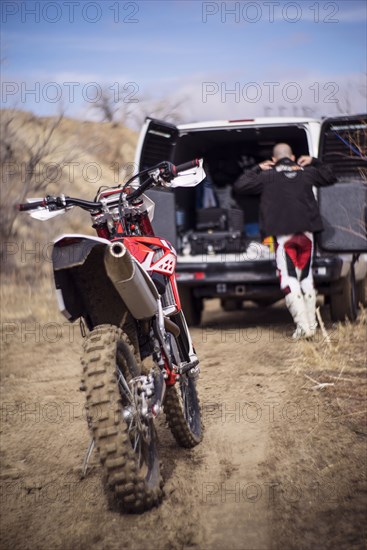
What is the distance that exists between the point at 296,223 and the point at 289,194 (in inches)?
12.7

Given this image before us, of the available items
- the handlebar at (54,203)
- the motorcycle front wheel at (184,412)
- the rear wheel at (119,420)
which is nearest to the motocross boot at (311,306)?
the motorcycle front wheel at (184,412)

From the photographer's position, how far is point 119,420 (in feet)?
10.1

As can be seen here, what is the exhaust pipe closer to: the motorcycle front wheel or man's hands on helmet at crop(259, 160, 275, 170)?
the motorcycle front wheel

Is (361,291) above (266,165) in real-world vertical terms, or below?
below

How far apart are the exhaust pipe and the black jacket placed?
12.7ft

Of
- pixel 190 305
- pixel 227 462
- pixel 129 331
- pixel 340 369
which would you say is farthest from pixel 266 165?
pixel 129 331

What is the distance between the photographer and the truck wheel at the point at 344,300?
7925mm

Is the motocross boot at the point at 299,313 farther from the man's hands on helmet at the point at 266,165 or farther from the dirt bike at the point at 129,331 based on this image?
the dirt bike at the point at 129,331

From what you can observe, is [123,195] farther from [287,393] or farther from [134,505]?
[287,393]

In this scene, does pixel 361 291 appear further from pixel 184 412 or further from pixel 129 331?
pixel 129 331

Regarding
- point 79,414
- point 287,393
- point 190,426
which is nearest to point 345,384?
point 287,393

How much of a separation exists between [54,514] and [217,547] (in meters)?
0.86

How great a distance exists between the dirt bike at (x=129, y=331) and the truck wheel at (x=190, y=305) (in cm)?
375

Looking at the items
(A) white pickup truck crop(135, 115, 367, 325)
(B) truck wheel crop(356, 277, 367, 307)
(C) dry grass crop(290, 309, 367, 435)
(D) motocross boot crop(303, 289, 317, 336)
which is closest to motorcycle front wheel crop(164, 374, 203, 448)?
(C) dry grass crop(290, 309, 367, 435)
